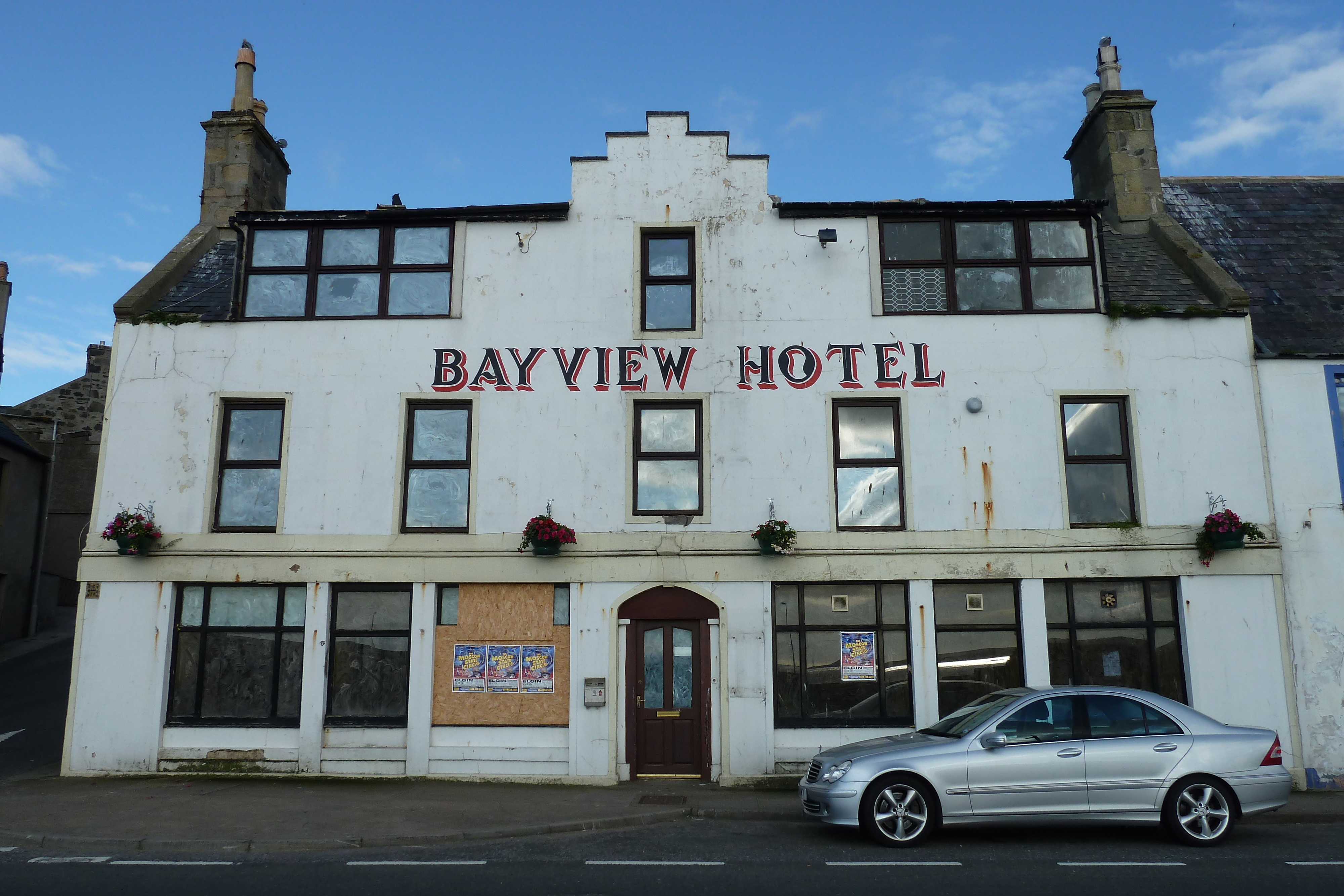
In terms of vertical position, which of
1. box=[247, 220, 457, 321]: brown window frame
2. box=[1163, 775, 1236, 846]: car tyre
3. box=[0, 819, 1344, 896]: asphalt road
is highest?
box=[247, 220, 457, 321]: brown window frame

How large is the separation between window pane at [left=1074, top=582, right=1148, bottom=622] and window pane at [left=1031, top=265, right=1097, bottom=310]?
13.4ft

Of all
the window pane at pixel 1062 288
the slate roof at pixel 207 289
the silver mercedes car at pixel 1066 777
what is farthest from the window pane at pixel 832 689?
the slate roof at pixel 207 289

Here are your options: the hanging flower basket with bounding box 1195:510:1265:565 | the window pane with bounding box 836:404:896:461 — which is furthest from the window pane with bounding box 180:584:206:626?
the hanging flower basket with bounding box 1195:510:1265:565

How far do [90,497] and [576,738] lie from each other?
21.3 metres

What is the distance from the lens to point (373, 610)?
13430 mm

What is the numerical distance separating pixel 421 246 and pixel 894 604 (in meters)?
8.81

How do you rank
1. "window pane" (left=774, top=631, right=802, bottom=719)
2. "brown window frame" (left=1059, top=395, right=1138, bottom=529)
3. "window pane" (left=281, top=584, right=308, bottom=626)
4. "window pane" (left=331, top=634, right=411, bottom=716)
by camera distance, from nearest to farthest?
"window pane" (left=774, top=631, right=802, bottom=719) → "window pane" (left=331, top=634, right=411, bottom=716) → "brown window frame" (left=1059, top=395, right=1138, bottom=529) → "window pane" (left=281, top=584, right=308, bottom=626)

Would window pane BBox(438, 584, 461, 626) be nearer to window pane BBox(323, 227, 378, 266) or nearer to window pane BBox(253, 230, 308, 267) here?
window pane BBox(323, 227, 378, 266)

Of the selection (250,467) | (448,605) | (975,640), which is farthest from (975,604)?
(250,467)

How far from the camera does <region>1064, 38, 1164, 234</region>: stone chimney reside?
15.9 m

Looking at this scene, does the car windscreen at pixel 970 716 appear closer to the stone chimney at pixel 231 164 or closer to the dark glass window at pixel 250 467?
the dark glass window at pixel 250 467

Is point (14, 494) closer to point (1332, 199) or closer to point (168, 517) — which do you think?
point (168, 517)

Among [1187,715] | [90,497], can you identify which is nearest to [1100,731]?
[1187,715]

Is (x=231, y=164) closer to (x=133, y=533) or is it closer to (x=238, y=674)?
→ (x=133, y=533)
